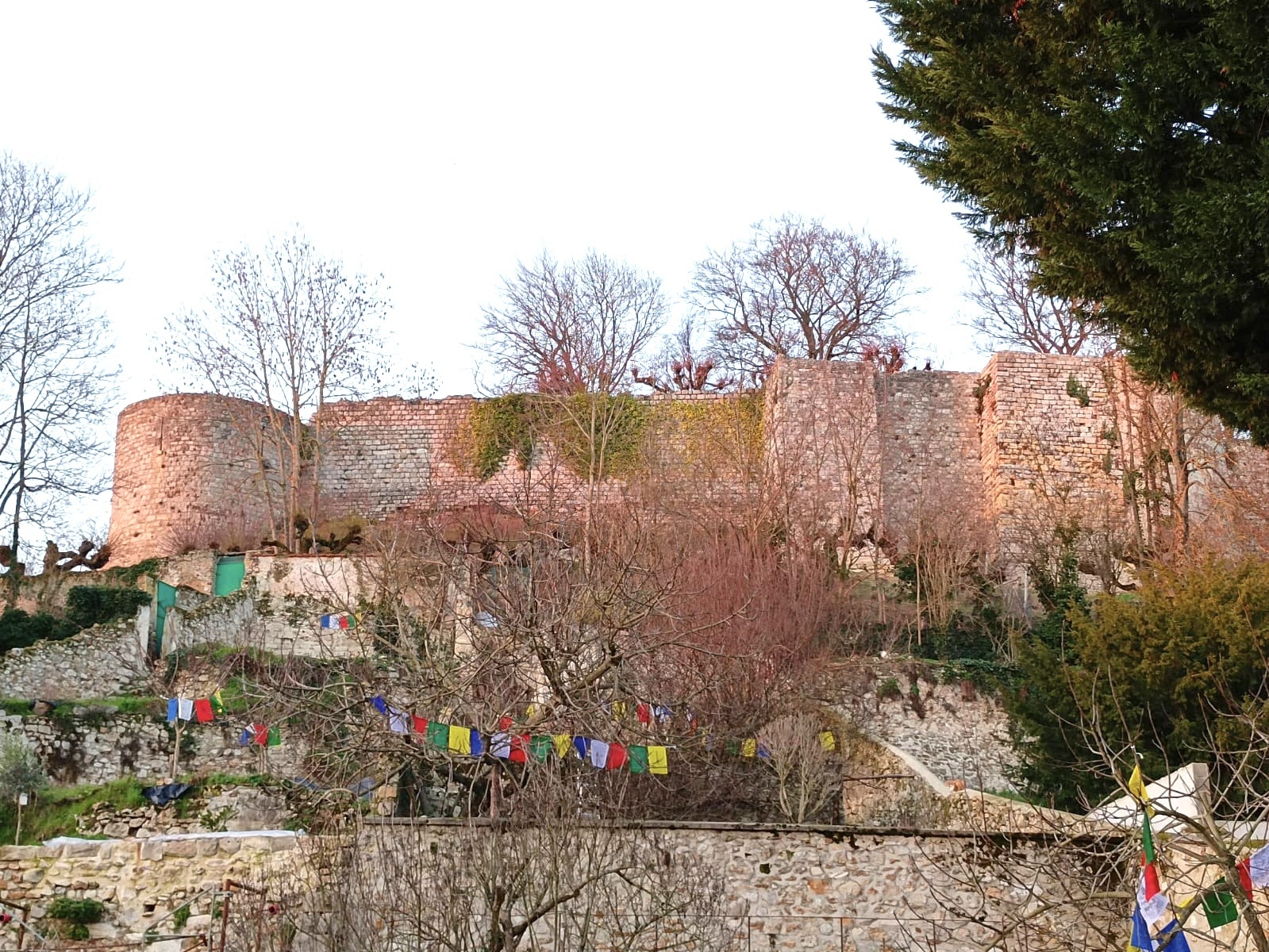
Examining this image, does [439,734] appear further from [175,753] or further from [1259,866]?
[175,753]

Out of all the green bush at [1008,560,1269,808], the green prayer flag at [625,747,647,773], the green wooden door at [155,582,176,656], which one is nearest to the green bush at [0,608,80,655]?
the green wooden door at [155,582,176,656]

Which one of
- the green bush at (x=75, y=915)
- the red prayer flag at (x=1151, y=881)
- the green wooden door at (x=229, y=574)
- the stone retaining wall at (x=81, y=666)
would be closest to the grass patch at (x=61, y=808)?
the stone retaining wall at (x=81, y=666)

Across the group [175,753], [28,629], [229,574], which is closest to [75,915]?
[175,753]

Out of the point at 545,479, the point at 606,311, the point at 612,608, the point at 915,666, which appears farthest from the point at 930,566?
the point at 606,311

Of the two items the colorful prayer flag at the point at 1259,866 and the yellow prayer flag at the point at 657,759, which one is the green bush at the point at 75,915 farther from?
the colorful prayer flag at the point at 1259,866

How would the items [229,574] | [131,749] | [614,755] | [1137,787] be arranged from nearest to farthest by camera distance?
[1137,787], [614,755], [131,749], [229,574]

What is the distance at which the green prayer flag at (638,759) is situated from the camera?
37.4 ft

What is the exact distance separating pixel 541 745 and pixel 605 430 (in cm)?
1408

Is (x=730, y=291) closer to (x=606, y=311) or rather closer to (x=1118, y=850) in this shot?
(x=606, y=311)

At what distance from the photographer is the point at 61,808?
1452cm

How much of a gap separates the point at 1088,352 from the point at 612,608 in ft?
69.5

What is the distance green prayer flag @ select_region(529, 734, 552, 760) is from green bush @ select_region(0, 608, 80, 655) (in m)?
9.85

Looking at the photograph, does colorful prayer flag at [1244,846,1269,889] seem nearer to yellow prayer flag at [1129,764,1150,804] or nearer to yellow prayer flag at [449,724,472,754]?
yellow prayer flag at [1129,764,1150,804]

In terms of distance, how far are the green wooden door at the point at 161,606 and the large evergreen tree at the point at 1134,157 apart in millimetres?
13199
